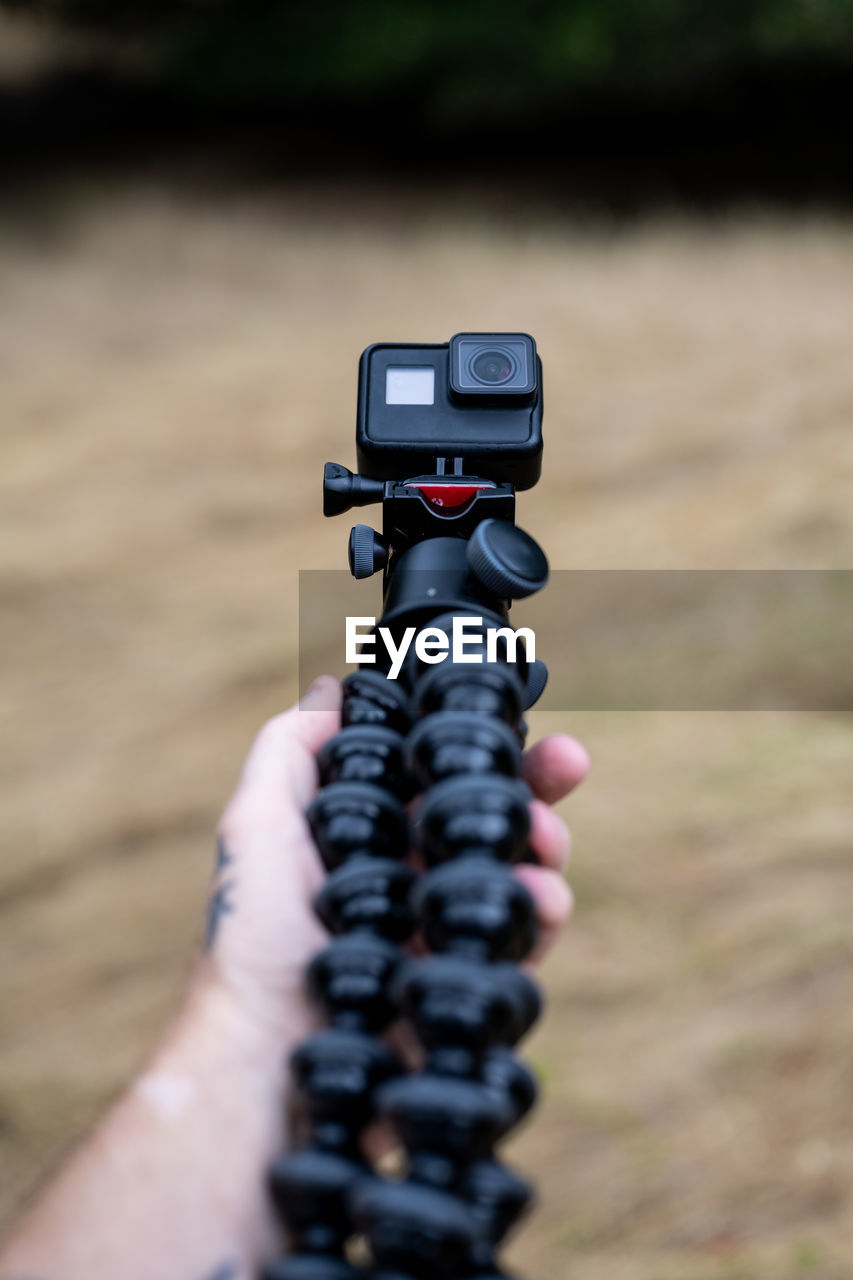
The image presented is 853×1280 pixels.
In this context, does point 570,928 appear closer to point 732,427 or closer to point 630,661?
point 630,661

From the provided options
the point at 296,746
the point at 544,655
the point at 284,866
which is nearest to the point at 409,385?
the point at 296,746

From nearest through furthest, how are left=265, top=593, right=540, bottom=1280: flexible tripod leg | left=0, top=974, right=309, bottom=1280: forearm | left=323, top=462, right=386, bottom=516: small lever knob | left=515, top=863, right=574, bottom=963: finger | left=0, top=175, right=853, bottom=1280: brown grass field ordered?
1. left=265, top=593, right=540, bottom=1280: flexible tripod leg
2. left=0, top=974, right=309, bottom=1280: forearm
3. left=515, top=863, right=574, bottom=963: finger
4. left=323, top=462, right=386, bottom=516: small lever knob
5. left=0, top=175, right=853, bottom=1280: brown grass field

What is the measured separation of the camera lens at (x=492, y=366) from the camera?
3.36 feet

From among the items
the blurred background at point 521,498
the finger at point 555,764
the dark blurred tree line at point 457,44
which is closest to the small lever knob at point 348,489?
the finger at point 555,764

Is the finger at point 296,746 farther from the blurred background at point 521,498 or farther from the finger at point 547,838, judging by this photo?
the blurred background at point 521,498

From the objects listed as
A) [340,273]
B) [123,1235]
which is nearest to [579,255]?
[340,273]

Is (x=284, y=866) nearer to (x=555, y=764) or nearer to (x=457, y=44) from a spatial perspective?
(x=555, y=764)

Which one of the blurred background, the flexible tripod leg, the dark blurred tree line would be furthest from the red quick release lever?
the dark blurred tree line

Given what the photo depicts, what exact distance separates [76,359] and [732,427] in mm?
2417

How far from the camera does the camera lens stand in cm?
102

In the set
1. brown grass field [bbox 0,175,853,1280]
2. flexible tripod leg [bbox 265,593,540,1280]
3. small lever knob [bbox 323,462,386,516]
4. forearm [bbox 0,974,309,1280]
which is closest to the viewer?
flexible tripod leg [bbox 265,593,540,1280]

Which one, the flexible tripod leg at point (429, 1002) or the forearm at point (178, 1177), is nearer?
the flexible tripod leg at point (429, 1002)

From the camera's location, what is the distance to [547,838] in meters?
0.91

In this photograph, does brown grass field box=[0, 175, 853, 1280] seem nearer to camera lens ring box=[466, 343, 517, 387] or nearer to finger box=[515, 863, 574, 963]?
finger box=[515, 863, 574, 963]
